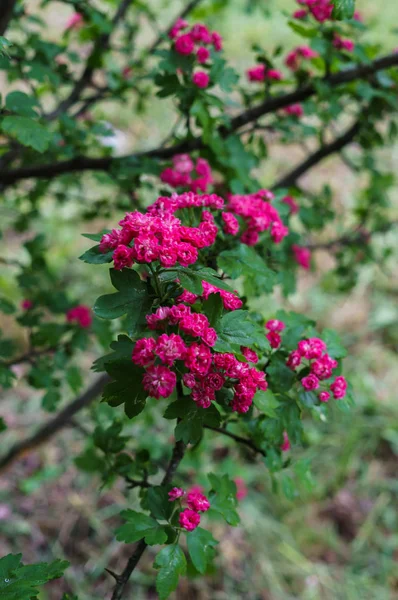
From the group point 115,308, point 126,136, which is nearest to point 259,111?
point 115,308

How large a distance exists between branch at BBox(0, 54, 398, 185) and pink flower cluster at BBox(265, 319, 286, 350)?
1.97 feet

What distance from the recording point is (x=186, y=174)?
1.33m

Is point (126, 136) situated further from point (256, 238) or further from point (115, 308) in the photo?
point (115, 308)

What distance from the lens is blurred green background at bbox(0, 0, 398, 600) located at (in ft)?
7.51

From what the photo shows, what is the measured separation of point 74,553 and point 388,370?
206 centimetres

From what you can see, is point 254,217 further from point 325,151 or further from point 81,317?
point 325,151

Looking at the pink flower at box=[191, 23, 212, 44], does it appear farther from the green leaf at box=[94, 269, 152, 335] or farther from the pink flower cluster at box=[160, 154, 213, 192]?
the green leaf at box=[94, 269, 152, 335]

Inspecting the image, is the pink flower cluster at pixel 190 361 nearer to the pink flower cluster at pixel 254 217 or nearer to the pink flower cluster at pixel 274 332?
the pink flower cluster at pixel 274 332

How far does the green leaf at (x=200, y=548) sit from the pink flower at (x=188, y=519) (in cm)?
2

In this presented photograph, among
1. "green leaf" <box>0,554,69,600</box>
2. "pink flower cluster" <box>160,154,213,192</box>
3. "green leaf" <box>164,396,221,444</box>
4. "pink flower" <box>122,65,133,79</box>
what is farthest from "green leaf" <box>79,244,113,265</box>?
"pink flower" <box>122,65,133,79</box>

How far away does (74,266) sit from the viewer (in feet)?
11.7

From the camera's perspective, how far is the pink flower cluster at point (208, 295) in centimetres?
79

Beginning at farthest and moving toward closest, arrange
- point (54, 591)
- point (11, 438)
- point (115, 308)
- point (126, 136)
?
point (126, 136) < point (11, 438) < point (54, 591) < point (115, 308)

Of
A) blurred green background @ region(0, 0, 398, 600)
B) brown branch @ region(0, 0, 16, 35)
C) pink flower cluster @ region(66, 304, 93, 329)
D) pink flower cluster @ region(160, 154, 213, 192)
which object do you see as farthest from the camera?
blurred green background @ region(0, 0, 398, 600)
